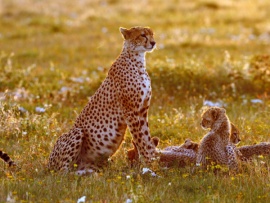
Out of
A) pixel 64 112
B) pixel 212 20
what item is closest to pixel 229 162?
pixel 64 112

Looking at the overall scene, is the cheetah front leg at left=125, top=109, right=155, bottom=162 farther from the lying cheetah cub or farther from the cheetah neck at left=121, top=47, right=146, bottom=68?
the cheetah neck at left=121, top=47, right=146, bottom=68

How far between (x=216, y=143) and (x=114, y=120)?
1255 millimetres

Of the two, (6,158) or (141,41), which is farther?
(141,41)

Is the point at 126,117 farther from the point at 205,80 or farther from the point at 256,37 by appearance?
the point at 256,37

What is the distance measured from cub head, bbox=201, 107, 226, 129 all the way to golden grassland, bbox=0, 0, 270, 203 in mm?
673

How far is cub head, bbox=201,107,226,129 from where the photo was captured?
7727mm

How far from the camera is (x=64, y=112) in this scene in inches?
424

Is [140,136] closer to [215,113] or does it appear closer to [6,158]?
[215,113]

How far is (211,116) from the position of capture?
7.77 meters

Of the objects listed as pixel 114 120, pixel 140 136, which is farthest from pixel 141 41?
pixel 140 136

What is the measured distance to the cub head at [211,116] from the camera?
7.73m

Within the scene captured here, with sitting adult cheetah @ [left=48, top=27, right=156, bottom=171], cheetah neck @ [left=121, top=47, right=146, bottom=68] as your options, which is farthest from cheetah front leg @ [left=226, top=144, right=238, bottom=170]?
cheetah neck @ [left=121, top=47, right=146, bottom=68]

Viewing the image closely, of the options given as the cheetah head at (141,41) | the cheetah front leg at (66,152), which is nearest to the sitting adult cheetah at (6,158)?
the cheetah front leg at (66,152)

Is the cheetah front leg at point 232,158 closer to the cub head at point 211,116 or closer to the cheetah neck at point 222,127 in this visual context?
the cheetah neck at point 222,127
